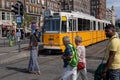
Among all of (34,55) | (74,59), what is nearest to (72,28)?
(34,55)

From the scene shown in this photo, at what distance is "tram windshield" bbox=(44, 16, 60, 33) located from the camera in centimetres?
2188

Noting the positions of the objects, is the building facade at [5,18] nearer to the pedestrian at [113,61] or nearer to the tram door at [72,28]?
the tram door at [72,28]

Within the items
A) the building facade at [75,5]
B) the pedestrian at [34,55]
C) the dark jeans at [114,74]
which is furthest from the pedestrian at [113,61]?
the building facade at [75,5]

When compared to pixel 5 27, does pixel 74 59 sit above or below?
below

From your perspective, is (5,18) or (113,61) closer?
(113,61)

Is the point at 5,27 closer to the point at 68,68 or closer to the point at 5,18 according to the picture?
the point at 5,18

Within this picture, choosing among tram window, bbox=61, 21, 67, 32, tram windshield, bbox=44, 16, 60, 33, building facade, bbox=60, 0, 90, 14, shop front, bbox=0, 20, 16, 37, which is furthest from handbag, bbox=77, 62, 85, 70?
building facade, bbox=60, 0, 90, 14

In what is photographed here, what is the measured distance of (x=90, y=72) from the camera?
533 inches

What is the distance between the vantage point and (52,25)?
22141 millimetres

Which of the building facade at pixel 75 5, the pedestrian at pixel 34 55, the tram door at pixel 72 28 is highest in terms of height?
the building facade at pixel 75 5

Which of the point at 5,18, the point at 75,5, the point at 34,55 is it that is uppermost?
the point at 75,5

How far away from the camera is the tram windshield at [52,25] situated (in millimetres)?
21875

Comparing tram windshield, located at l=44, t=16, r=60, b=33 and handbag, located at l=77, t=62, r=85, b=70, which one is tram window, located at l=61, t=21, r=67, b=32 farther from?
handbag, located at l=77, t=62, r=85, b=70

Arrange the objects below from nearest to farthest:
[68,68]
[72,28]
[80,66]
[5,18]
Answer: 1. [68,68]
2. [80,66]
3. [72,28]
4. [5,18]
